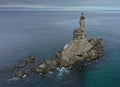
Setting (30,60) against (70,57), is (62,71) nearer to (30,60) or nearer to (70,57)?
(70,57)

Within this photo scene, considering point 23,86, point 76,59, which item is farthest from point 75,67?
point 23,86

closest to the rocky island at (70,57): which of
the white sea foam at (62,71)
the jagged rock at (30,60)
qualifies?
the jagged rock at (30,60)

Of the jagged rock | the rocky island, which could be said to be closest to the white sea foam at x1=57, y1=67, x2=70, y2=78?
the rocky island

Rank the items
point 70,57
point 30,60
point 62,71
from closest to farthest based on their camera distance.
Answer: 1. point 62,71
2. point 70,57
3. point 30,60

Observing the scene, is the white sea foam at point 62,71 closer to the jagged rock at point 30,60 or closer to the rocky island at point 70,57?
the rocky island at point 70,57

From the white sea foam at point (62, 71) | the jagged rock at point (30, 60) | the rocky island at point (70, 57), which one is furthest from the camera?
the jagged rock at point (30, 60)

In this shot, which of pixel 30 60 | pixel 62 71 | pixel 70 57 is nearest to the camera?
pixel 62 71

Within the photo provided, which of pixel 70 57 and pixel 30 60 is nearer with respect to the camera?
pixel 70 57

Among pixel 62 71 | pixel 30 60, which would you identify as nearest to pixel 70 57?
pixel 62 71
